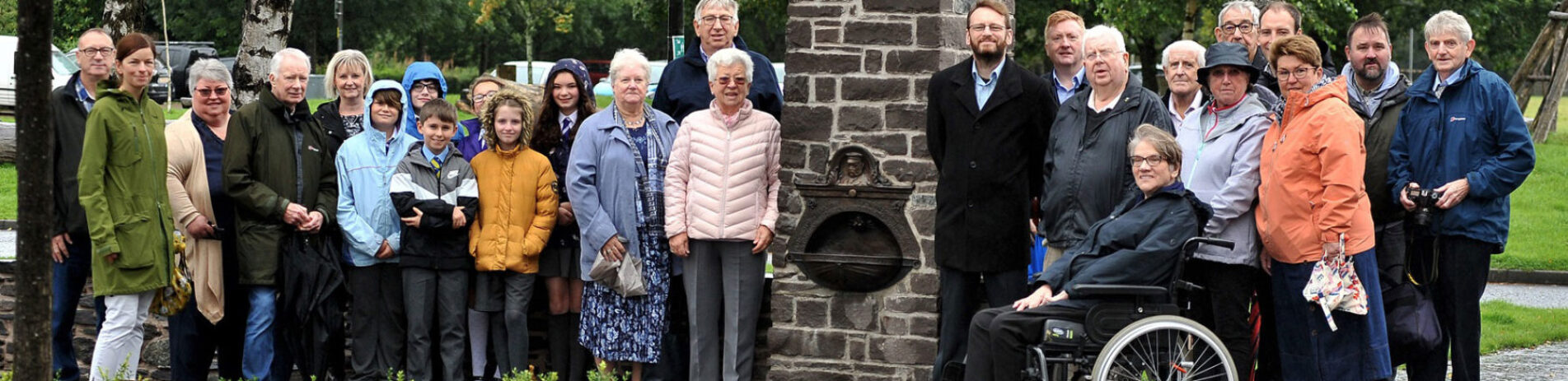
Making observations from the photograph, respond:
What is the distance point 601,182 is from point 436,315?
1.02 meters

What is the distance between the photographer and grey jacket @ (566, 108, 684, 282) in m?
7.15

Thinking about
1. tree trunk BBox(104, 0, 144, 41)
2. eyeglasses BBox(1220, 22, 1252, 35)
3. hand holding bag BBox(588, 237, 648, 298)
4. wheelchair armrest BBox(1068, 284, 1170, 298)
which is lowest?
hand holding bag BBox(588, 237, 648, 298)

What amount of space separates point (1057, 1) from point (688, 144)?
A: 2426 cm

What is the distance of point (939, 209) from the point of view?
6.82 m

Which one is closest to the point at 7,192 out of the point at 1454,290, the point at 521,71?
the point at 1454,290

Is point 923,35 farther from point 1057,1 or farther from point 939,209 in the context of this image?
point 1057,1

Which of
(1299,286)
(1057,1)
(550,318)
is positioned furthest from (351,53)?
(1057,1)

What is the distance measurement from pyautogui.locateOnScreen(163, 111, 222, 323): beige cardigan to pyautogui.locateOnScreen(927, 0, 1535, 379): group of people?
3174 millimetres

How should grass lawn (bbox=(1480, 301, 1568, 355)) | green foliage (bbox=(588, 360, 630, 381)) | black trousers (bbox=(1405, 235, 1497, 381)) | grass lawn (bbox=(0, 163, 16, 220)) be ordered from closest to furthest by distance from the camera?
green foliage (bbox=(588, 360, 630, 381)) → black trousers (bbox=(1405, 235, 1497, 381)) → grass lawn (bbox=(1480, 301, 1568, 355)) → grass lawn (bbox=(0, 163, 16, 220))

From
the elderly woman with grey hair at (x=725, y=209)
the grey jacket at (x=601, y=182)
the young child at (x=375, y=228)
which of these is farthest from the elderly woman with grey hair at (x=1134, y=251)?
A: the young child at (x=375, y=228)

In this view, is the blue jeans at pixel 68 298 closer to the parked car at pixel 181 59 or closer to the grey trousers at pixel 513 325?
the grey trousers at pixel 513 325

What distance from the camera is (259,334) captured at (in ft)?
23.9

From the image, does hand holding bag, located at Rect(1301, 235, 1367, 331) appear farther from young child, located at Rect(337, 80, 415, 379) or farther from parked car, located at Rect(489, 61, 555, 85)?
parked car, located at Rect(489, 61, 555, 85)

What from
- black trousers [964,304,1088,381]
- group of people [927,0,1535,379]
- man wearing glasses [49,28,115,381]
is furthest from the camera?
man wearing glasses [49,28,115,381]
